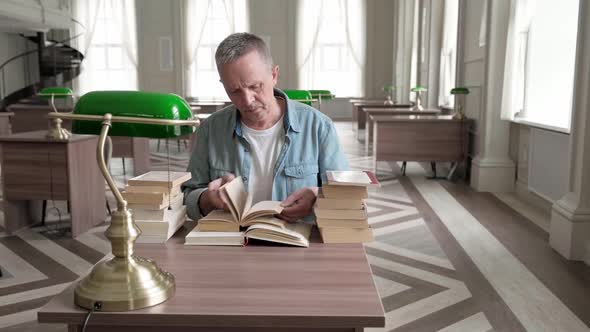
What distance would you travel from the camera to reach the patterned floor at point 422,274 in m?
2.74

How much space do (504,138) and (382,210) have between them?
5.94 feet

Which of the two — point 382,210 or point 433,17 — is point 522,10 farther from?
point 433,17

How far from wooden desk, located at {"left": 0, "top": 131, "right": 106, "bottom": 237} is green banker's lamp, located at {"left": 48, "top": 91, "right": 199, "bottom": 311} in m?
3.32

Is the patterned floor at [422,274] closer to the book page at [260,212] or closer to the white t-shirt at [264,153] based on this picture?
the white t-shirt at [264,153]

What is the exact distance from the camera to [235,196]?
1770mm

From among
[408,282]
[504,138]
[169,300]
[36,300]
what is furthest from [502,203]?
[169,300]

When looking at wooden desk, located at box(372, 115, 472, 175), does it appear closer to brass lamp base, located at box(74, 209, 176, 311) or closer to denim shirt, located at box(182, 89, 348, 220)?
denim shirt, located at box(182, 89, 348, 220)

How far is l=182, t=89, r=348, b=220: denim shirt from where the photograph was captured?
203cm

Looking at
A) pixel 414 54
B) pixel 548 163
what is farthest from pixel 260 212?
pixel 414 54

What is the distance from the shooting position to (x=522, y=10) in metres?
5.63

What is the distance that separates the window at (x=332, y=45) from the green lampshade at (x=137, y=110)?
14281 millimetres

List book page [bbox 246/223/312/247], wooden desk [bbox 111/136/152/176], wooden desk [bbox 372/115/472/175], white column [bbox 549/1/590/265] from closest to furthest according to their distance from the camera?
1. book page [bbox 246/223/312/247]
2. white column [bbox 549/1/590/265]
3. wooden desk [bbox 372/115/472/175]
4. wooden desk [bbox 111/136/152/176]

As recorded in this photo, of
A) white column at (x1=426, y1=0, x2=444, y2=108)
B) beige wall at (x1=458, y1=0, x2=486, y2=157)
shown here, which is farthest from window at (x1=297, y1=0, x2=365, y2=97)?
beige wall at (x1=458, y1=0, x2=486, y2=157)

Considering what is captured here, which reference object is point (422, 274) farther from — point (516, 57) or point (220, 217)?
point (516, 57)
